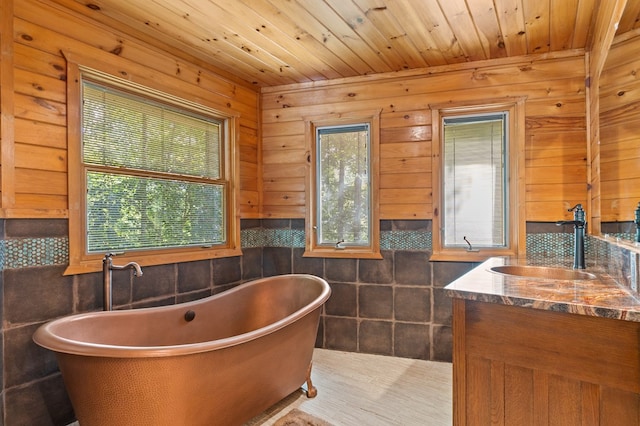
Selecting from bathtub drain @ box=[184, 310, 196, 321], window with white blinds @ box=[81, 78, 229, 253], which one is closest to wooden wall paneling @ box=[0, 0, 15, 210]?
window with white blinds @ box=[81, 78, 229, 253]

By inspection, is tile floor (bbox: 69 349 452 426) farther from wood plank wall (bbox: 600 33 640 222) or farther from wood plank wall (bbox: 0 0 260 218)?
wood plank wall (bbox: 600 33 640 222)

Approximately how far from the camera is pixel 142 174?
2457mm

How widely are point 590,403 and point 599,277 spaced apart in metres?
0.71

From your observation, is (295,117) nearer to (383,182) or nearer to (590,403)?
(383,182)

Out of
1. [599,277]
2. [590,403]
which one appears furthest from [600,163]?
[590,403]

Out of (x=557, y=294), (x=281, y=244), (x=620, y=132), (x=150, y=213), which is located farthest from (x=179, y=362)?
(x=620, y=132)

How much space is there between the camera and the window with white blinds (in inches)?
87.0

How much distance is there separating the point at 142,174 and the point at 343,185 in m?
1.60

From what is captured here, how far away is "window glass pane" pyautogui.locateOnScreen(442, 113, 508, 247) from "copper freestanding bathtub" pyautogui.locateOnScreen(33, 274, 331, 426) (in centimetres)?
122

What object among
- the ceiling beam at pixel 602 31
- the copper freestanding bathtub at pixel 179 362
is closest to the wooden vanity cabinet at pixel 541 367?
the copper freestanding bathtub at pixel 179 362

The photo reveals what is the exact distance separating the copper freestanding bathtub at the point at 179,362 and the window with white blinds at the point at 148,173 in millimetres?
520

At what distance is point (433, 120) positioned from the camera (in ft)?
9.61

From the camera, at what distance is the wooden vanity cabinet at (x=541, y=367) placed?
115cm

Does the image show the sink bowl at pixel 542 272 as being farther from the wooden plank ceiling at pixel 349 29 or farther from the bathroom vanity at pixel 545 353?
the wooden plank ceiling at pixel 349 29
